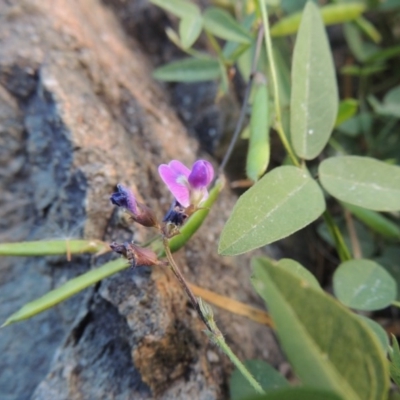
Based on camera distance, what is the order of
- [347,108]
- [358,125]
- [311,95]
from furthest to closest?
[358,125], [347,108], [311,95]

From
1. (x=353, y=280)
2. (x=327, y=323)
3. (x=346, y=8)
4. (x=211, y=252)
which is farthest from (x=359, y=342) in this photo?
(x=346, y=8)

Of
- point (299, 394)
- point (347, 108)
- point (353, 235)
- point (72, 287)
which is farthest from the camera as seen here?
point (353, 235)

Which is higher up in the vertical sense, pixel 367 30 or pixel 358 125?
pixel 367 30

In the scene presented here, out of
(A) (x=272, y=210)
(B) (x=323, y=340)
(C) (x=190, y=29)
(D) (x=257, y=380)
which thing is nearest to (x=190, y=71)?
(C) (x=190, y=29)

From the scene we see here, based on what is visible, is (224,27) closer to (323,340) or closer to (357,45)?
(357,45)

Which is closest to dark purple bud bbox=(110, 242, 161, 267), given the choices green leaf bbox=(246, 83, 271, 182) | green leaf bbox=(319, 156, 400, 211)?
green leaf bbox=(246, 83, 271, 182)

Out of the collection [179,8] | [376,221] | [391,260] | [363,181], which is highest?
[179,8]

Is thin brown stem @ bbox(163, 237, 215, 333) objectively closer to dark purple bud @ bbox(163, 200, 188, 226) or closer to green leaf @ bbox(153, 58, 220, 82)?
dark purple bud @ bbox(163, 200, 188, 226)
